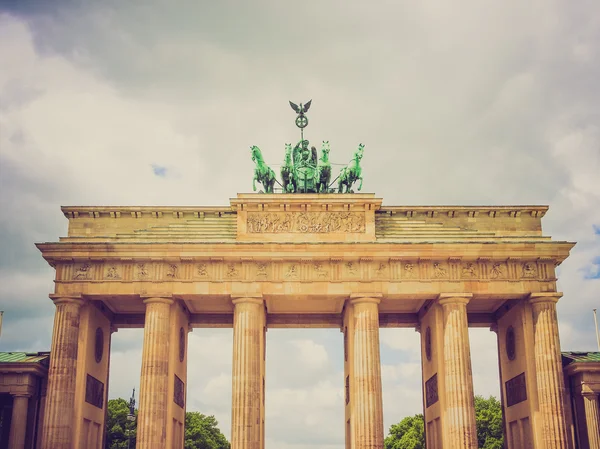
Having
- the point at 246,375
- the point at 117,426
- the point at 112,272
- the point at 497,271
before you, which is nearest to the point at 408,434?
the point at 117,426

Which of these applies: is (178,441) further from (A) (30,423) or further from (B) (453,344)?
(B) (453,344)

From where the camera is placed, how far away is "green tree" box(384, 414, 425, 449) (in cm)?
8325

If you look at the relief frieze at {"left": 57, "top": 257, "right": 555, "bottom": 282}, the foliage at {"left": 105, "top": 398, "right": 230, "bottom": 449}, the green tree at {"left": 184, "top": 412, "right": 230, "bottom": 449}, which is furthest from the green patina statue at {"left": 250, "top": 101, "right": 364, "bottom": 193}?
the green tree at {"left": 184, "top": 412, "right": 230, "bottom": 449}

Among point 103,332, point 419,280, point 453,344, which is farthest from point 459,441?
point 103,332

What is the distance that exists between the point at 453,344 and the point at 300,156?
14.2m

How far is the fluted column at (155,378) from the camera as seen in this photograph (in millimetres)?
36438

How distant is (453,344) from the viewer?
3825 centimetres

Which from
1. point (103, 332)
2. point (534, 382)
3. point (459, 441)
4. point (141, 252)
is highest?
point (141, 252)

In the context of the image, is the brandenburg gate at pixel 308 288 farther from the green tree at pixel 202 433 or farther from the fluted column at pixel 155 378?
the green tree at pixel 202 433

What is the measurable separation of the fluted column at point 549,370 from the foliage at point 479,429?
39799 mm

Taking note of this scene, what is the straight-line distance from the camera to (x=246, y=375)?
37.3m

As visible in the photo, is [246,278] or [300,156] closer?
[246,278]

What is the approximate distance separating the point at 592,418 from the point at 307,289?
16.8 m

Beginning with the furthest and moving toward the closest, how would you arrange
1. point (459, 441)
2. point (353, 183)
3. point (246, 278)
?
point (353, 183) → point (246, 278) → point (459, 441)
